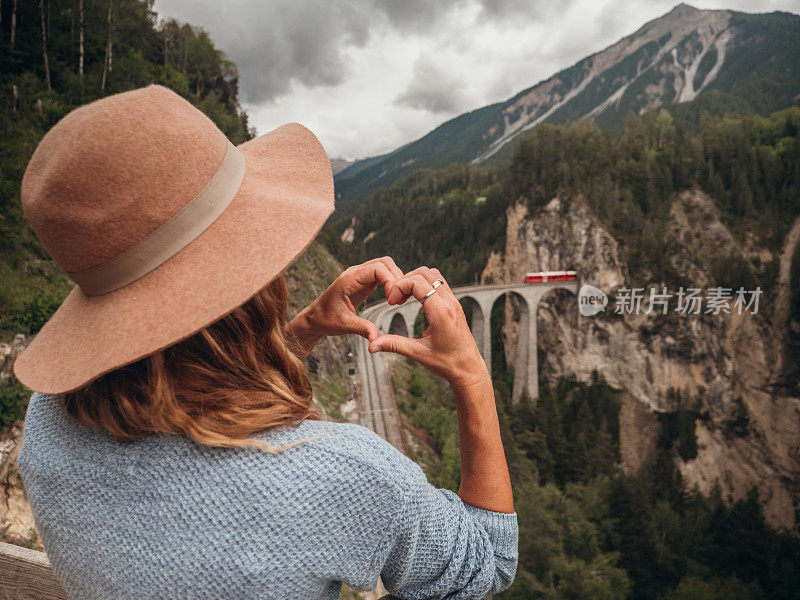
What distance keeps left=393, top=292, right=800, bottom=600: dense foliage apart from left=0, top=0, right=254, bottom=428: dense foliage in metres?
10.9

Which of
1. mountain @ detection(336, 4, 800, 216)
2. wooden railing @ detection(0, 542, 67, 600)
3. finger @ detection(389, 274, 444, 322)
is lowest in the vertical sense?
wooden railing @ detection(0, 542, 67, 600)

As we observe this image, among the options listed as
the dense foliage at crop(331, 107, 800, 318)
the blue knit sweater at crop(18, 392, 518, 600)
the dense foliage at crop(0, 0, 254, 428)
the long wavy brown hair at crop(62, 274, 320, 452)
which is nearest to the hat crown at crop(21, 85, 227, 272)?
the long wavy brown hair at crop(62, 274, 320, 452)

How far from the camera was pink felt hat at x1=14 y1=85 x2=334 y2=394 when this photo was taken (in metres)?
0.72

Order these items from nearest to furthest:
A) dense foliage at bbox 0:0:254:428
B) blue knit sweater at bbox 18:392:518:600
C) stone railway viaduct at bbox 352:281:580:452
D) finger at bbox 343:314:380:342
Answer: blue knit sweater at bbox 18:392:518:600 → finger at bbox 343:314:380:342 → dense foliage at bbox 0:0:254:428 → stone railway viaduct at bbox 352:281:580:452

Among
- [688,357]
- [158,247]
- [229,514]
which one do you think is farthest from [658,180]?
[229,514]

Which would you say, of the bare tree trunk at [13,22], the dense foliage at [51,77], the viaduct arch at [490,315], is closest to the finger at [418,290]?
the dense foliage at [51,77]

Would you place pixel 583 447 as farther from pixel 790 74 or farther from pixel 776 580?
pixel 790 74

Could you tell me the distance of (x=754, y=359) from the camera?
4069cm

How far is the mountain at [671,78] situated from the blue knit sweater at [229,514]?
114 m

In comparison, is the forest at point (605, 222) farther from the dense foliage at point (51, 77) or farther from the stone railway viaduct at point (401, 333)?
the stone railway viaduct at point (401, 333)

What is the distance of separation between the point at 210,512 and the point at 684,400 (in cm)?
5120

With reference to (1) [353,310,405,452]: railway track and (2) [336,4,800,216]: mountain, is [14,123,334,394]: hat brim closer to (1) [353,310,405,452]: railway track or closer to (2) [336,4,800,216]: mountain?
(1) [353,310,405,452]: railway track

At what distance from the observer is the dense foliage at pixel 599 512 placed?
62.1ft

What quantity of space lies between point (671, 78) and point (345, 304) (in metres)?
184
